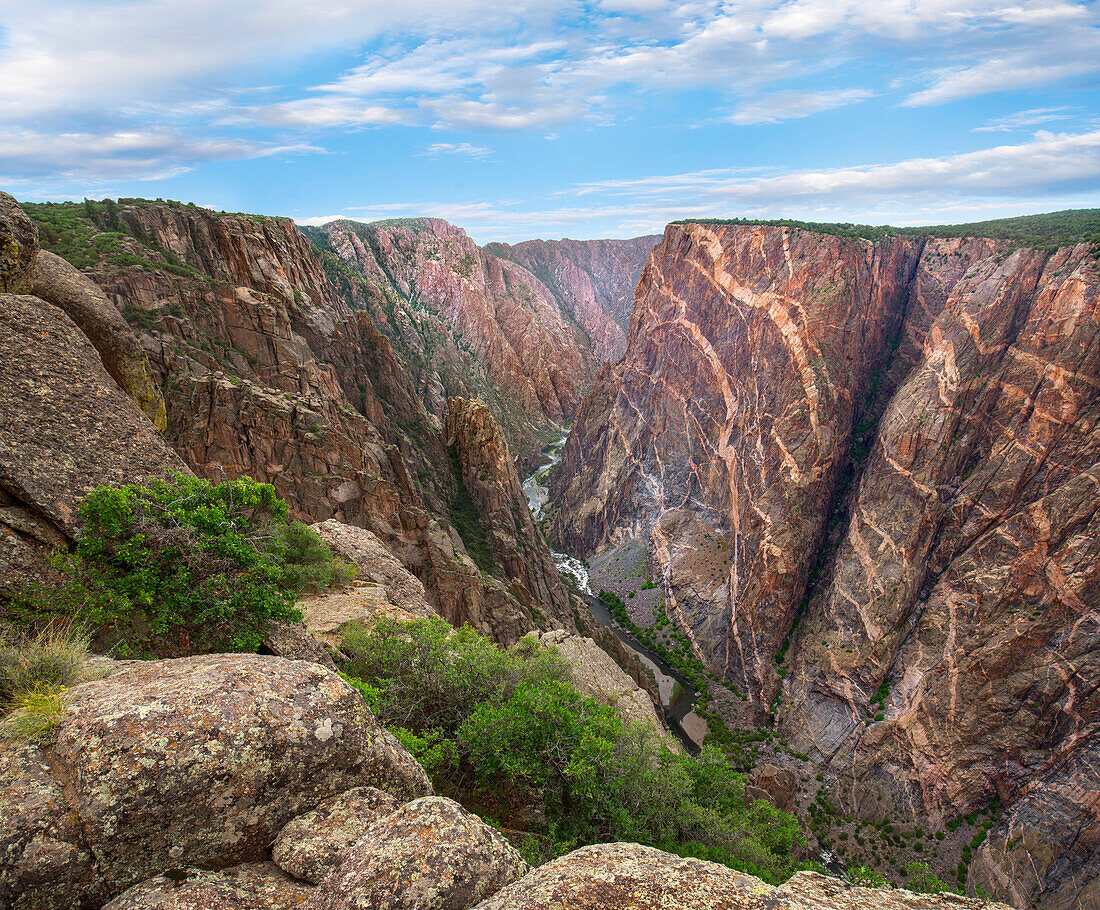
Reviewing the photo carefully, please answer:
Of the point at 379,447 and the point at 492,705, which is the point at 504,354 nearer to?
the point at 379,447

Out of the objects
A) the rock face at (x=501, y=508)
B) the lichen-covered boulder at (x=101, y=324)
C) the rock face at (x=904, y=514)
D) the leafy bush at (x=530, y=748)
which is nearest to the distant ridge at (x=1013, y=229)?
the rock face at (x=904, y=514)

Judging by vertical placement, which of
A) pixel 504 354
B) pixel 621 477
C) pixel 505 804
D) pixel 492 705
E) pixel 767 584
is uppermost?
pixel 504 354

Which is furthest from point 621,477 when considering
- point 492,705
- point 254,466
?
point 492,705

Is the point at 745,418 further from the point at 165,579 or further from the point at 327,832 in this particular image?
the point at 327,832

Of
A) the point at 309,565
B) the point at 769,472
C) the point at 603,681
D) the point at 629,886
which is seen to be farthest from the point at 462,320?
the point at 629,886

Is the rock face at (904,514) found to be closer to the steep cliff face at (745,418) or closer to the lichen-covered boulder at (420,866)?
the steep cliff face at (745,418)

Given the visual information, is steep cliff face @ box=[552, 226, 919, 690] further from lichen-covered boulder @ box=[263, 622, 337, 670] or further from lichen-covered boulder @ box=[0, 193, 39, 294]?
lichen-covered boulder @ box=[0, 193, 39, 294]

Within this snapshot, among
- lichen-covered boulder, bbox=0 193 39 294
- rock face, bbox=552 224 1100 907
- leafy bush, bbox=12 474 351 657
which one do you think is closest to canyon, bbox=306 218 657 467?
rock face, bbox=552 224 1100 907
